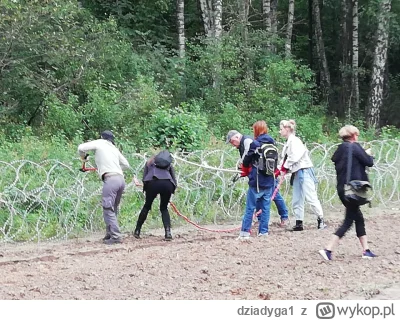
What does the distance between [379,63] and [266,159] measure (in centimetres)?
1538

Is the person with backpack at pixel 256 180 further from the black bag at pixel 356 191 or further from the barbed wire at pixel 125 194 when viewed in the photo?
the black bag at pixel 356 191

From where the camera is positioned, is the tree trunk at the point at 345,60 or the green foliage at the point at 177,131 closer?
the green foliage at the point at 177,131

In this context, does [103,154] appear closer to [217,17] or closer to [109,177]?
[109,177]

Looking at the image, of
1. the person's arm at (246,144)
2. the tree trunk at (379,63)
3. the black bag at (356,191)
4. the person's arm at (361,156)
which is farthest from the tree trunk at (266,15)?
the black bag at (356,191)

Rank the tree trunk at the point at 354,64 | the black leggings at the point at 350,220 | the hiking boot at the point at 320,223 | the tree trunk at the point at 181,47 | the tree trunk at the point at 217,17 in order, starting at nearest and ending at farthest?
the black leggings at the point at 350,220 → the hiking boot at the point at 320,223 → the tree trunk at the point at 181,47 → the tree trunk at the point at 217,17 → the tree trunk at the point at 354,64

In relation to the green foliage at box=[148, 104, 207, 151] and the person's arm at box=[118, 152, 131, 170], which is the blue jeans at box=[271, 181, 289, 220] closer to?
the person's arm at box=[118, 152, 131, 170]

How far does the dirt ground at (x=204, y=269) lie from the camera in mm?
7898

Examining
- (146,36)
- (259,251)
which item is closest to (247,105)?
(146,36)

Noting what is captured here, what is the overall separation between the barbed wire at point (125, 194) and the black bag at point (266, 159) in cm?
227

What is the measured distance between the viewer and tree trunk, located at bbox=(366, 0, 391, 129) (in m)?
25.4

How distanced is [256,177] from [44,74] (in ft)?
36.0

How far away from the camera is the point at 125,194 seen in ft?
45.3

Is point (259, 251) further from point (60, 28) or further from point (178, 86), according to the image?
point (178, 86)

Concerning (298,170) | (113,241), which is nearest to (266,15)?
(298,170)
